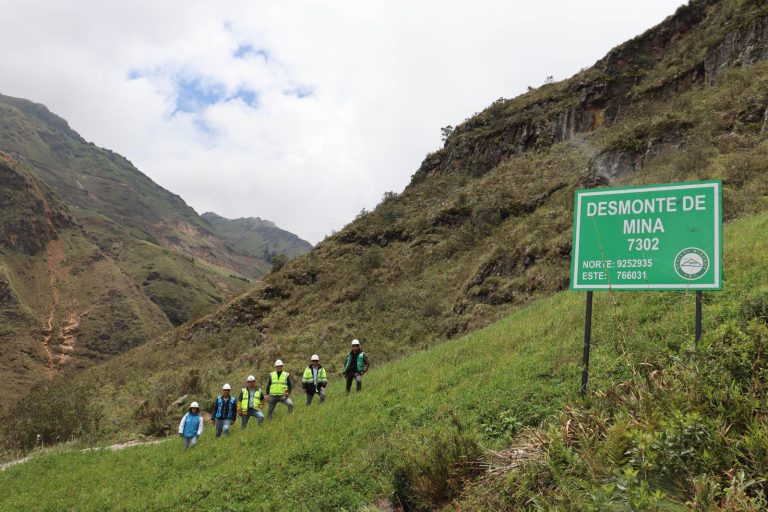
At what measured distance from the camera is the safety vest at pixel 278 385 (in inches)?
507

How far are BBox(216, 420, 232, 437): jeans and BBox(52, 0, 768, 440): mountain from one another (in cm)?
931

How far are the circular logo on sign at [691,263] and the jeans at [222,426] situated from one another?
11158mm

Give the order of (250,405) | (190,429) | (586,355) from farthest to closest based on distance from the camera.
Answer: (250,405) < (190,429) < (586,355)

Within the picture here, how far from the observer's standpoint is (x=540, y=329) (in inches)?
405

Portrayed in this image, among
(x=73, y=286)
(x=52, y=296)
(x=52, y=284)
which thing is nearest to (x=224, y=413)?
(x=52, y=296)

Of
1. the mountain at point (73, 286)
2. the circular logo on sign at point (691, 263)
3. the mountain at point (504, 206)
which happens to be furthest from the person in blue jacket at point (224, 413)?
the mountain at point (73, 286)

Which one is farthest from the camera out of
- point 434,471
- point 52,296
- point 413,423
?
point 52,296

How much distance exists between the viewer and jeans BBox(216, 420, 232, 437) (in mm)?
12461

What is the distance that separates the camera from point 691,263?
5035 millimetres

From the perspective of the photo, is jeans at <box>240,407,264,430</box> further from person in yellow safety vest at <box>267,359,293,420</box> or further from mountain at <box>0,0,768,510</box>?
mountain at <box>0,0,768,510</box>

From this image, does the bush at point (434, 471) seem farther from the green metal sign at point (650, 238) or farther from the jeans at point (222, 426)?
the jeans at point (222, 426)

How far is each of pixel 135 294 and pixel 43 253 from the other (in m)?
15.9

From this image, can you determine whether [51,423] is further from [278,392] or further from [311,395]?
[311,395]

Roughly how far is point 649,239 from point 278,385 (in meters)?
10.4
